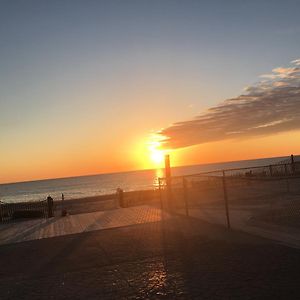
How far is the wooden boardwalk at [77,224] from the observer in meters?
15.2

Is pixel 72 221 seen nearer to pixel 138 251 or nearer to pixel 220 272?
pixel 138 251

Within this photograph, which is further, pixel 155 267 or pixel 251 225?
pixel 251 225

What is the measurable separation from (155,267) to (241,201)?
41.8 ft

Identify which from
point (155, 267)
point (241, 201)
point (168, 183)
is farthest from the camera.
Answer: point (241, 201)

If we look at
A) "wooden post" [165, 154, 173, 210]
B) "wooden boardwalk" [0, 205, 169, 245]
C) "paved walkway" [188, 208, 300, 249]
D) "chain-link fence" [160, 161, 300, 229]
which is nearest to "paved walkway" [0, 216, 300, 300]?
"paved walkway" [188, 208, 300, 249]

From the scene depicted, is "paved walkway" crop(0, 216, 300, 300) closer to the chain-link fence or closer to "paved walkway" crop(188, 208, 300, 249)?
"paved walkway" crop(188, 208, 300, 249)

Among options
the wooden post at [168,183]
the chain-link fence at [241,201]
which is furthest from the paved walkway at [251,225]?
the wooden post at [168,183]

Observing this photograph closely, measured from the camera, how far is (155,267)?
28.4ft

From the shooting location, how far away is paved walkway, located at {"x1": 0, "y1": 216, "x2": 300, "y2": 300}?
6.86 metres

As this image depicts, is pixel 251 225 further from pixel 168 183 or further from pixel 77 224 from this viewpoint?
pixel 77 224

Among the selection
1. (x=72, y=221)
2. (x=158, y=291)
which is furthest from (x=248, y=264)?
(x=72, y=221)

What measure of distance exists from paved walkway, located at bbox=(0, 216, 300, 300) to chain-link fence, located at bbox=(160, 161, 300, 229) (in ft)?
5.73

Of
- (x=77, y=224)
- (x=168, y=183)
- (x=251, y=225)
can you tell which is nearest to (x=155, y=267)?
(x=251, y=225)

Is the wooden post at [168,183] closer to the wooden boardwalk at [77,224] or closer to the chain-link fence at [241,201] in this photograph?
the chain-link fence at [241,201]
